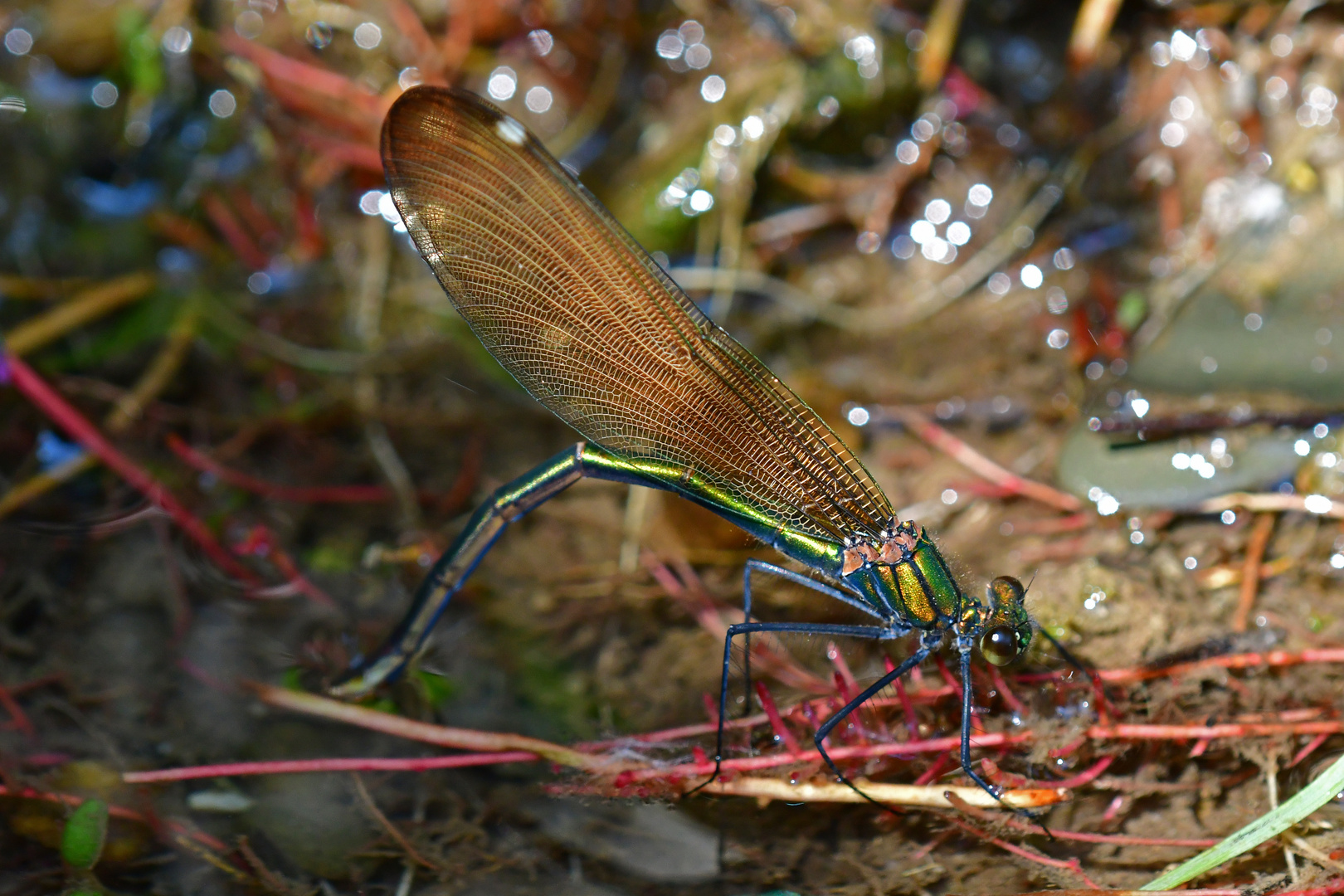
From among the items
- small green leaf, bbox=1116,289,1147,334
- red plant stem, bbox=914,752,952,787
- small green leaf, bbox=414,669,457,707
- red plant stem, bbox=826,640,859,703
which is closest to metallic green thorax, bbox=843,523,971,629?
red plant stem, bbox=826,640,859,703

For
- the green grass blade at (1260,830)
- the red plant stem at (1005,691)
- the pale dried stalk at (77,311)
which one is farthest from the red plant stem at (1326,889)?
the pale dried stalk at (77,311)

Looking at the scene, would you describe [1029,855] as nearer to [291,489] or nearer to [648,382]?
[648,382]

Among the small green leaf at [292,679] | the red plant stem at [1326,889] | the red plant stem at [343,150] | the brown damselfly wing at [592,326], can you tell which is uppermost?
the red plant stem at [343,150]

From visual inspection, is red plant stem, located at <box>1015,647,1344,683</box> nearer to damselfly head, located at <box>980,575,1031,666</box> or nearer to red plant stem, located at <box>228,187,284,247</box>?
damselfly head, located at <box>980,575,1031,666</box>

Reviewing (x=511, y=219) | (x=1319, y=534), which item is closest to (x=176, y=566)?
(x=511, y=219)

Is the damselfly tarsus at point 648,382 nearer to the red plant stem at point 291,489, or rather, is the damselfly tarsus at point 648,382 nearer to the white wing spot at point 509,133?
the white wing spot at point 509,133

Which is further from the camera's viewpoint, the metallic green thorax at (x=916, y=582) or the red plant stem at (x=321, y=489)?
the red plant stem at (x=321, y=489)

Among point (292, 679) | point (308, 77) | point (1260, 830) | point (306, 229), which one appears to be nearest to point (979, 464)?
point (1260, 830)
